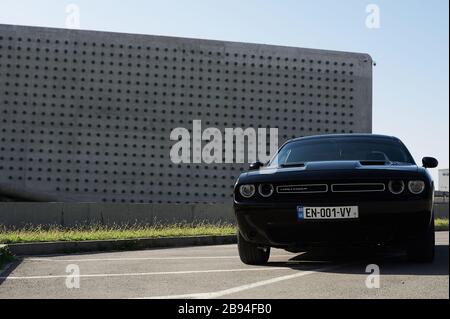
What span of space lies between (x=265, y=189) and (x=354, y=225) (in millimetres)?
905

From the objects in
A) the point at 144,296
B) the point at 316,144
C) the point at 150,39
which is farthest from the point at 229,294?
the point at 150,39

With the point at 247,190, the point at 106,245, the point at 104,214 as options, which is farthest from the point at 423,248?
the point at 104,214

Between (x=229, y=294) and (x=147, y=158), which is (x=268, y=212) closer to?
(x=229, y=294)

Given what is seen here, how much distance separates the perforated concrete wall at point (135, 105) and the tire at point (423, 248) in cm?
2642

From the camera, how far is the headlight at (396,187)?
5.04 m

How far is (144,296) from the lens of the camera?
4.09 meters

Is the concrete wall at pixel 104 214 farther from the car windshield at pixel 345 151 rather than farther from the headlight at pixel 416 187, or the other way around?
the headlight at pixel 416 187

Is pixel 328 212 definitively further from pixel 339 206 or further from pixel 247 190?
pixel 247 190

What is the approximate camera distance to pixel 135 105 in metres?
32.6
